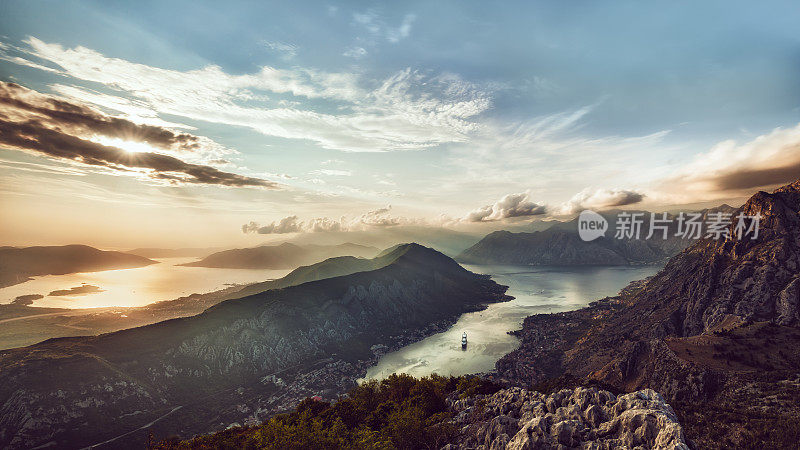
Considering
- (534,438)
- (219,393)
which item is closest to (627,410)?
(534,438)

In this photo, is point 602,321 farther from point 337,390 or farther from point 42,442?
point 42,442

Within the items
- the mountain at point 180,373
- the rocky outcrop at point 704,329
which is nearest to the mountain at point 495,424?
the rocky outcrop at point 704,329

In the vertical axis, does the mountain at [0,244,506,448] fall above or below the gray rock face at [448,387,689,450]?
below

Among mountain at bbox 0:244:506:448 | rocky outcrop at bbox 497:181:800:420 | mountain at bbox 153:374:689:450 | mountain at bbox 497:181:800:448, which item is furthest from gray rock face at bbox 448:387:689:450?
mountain at bbox 0:244:506:448

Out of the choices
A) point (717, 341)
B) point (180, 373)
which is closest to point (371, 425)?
point (180, 373)

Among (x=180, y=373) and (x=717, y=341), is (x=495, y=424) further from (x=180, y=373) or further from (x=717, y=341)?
(x=180, y=373)

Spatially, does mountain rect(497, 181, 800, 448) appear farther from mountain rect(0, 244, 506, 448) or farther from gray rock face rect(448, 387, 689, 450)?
mountain rect(0, 244, 506, 448)
